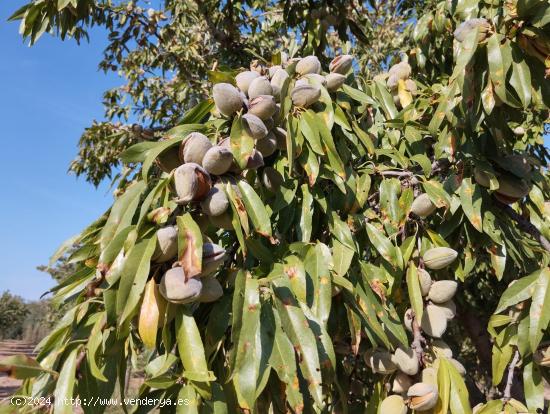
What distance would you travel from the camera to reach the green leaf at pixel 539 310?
1074 millimetres

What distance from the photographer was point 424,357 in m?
1.30

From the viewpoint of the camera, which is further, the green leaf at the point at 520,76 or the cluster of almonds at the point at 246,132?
the green leaf at the point at 520,76

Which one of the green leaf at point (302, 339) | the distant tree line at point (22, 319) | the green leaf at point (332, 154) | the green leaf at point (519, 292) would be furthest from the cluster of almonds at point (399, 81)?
the distant tree line at point (22, 319)

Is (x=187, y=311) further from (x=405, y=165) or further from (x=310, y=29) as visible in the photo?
(x=310, y=29)

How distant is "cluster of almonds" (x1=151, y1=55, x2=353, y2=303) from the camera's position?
82 centimetres

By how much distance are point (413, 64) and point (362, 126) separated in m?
1.21

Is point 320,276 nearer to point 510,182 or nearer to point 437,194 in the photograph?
point 437,194

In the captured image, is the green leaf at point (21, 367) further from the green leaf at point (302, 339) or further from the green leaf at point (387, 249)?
the green leaf at point (387, 249)

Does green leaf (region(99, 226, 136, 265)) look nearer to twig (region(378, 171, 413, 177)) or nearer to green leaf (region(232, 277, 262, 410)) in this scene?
green leaf (region(232, 277, 262, 410))

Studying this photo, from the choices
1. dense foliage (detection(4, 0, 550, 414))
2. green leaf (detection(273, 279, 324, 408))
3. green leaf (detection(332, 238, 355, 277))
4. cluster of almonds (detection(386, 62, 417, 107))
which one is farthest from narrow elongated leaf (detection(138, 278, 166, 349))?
cluster of almonds (detection(386, 62, 417, 107))

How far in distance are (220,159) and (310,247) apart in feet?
1.06

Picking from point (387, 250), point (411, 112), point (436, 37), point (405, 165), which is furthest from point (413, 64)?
point (387, 250)

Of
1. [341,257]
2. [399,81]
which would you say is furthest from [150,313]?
[399,81]

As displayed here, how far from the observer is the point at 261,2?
14.7 feet
